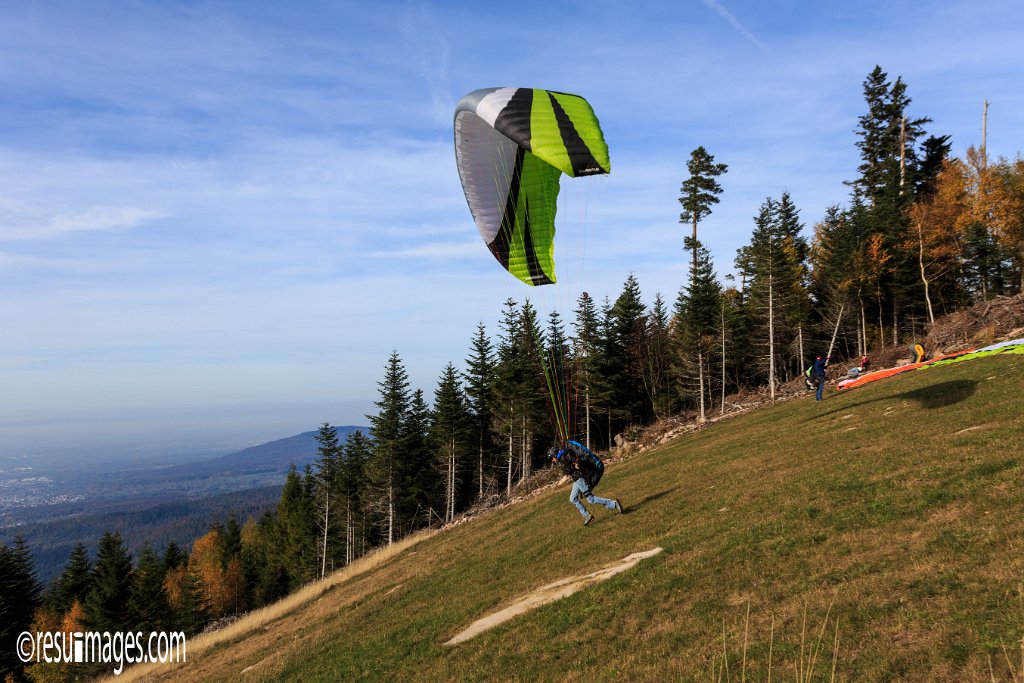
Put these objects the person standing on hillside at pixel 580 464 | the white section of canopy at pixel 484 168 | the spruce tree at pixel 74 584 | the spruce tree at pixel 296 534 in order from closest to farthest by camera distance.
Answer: the person standing on hillside at pixel 580 464, the white section of canopy at pixel 484 168, the spruce tree at pixel 74 584, the spruce tree at pixel 296 534

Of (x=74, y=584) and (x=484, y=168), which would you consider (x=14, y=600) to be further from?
(x=484, y=168)

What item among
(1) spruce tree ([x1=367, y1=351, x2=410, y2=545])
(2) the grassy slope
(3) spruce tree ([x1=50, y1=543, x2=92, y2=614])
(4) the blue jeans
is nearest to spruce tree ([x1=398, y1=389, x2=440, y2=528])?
(1) spruce tree ([x1=367, y1=351, x2=410, y2=545])

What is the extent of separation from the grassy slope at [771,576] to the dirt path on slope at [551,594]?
1.42ft

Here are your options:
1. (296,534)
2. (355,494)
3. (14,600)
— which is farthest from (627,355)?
(14,600)

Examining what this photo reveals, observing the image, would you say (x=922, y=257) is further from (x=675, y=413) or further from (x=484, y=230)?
(x=484, y=230)

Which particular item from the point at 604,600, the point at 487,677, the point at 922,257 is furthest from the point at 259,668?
the point at 922,257

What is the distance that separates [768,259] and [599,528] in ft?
116

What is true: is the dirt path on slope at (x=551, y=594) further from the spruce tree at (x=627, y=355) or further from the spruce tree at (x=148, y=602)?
the spruce tree at (x=148, y=602)

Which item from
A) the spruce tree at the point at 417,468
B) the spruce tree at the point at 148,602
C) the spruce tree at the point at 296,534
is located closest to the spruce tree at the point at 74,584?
the spruce tree at the point at 148,602

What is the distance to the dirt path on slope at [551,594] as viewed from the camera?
1093 centimetres

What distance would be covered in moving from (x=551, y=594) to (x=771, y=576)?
15.3ft

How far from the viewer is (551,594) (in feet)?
37.2

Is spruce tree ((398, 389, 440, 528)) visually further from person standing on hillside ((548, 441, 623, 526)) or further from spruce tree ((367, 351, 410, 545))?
person standing on hillside ((548, 441, 623, 526))

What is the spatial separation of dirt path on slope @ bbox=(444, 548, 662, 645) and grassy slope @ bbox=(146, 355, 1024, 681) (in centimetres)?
43
